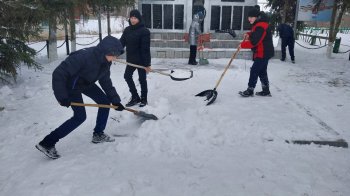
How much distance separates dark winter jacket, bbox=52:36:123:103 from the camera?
139 inches

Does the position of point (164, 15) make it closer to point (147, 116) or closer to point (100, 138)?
point (147, 116)

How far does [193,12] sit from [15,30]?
1257 centimetres

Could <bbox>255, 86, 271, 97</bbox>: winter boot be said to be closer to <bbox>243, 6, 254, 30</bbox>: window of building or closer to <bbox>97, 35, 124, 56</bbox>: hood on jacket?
<bbox>97, 35, 124, 56</bbox>: hood on jacket

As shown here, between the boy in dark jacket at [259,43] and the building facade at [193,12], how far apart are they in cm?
1144

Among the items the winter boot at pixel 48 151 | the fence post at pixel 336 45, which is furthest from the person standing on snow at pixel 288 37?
the winter boot at pixel 48 151

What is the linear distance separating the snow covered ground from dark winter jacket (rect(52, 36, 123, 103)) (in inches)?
36.0

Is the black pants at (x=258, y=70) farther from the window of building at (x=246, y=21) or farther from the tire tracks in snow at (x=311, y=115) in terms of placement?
the window of building at (x=246, y=21)

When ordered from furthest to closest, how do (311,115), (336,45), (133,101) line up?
(336,45) < (133,101) < (311,115)

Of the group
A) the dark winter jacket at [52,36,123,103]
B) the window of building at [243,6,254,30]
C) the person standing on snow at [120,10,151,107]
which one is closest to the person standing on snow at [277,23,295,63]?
the window of building at [243,6,254,30]

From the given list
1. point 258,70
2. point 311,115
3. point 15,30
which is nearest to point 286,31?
point 258,70

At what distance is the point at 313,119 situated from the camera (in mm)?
5234

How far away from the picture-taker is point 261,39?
612 cm

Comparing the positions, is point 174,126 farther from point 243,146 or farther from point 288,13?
point 288,13

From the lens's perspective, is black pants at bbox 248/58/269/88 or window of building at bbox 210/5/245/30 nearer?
black pants at bbox 248/58/269/88
